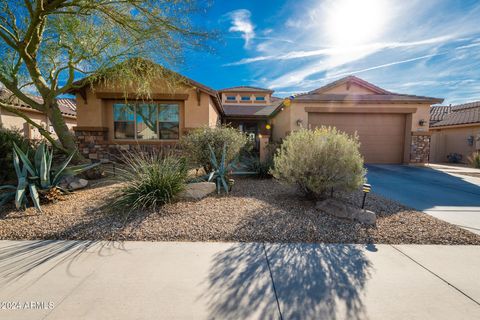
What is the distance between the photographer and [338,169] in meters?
4.39

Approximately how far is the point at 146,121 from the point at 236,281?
9.89m

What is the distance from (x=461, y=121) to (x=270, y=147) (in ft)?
56.9

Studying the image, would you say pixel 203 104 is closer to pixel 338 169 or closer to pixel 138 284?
pixel 338 169

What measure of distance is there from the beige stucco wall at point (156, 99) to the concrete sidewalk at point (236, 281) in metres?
7.62

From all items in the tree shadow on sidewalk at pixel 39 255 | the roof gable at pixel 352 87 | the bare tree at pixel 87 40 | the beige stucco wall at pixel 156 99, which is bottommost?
the tree shadow on sidewalk at pixel 39 255

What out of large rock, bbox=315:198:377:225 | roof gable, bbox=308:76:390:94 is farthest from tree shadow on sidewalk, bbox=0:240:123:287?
roof gable, bbox=308:76:390:94

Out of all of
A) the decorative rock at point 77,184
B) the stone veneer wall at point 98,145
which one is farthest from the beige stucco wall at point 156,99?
the decorative rock at point 77,184

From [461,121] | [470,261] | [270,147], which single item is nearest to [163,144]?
[270,147]

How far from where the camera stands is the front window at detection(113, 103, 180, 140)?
10438 mm

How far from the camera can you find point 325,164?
4.43 metres

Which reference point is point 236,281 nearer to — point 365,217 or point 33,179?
point 365,217

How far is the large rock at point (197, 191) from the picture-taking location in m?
4.95

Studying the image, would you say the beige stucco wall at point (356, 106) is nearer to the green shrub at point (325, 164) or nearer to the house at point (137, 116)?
the house at point (137, 116)

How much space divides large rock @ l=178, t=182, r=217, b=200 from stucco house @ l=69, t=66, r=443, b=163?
5.62 m
